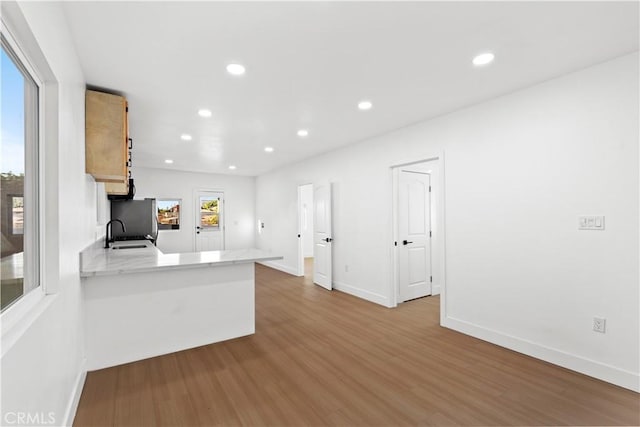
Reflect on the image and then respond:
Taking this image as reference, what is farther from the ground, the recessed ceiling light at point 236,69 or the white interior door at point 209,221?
the recessed ceiling light at point 236,69

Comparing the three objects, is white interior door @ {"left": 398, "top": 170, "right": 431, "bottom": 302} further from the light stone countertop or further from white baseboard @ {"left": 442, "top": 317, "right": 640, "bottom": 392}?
the light stone countertop

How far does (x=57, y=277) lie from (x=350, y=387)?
2.03 m

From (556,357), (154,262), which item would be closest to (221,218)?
(154,262)

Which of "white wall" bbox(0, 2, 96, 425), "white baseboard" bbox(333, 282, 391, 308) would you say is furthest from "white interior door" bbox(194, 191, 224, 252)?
"white wall" bbox(0, 2, 96, 425)

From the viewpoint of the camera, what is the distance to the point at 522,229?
288cm

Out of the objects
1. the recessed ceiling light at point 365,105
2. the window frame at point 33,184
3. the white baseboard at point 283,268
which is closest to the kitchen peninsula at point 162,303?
the window frame at point 33,184

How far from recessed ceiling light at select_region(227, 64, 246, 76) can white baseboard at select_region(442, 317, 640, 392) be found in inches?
133

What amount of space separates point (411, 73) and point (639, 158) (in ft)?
5.86

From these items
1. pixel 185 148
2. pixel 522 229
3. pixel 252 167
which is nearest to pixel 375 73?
pixel 522 229

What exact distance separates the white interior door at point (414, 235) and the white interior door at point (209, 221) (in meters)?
5.58

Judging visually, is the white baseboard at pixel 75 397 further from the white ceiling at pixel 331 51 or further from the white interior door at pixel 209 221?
the white interior door at pixel 209 221

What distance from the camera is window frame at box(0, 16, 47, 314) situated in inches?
56.4

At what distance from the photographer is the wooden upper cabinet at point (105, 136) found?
8.64 ft

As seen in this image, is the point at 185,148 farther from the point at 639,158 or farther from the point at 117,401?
the point at 639,158
